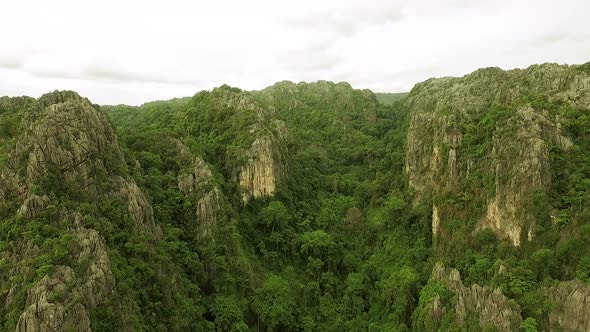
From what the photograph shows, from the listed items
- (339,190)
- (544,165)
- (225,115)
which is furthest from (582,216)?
(225,115)

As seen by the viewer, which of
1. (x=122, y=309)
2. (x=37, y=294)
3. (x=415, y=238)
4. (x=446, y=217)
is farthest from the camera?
(x=415, y=238)

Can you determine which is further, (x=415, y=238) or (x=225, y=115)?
(x=225, y=115)

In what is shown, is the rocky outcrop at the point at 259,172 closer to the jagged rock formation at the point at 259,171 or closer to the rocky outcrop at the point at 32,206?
the jagged rock formation at the point at 259,171

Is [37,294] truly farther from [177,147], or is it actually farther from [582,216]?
[582,216]

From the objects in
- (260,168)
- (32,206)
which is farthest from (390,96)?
(32,206)

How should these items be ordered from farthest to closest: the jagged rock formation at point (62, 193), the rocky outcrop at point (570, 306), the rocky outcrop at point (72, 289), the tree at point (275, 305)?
the tree at point (275, 305)
the rocky outcrop at point (570, 306)
the jagged rock formation at point (62, 193)
the rocky outcrop at point (72, 289)

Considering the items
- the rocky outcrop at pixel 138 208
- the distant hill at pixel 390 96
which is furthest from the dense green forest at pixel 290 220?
the distant hill at pixel 390 96
